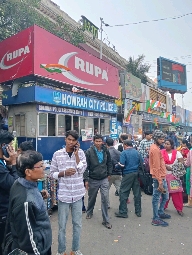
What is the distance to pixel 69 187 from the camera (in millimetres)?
3014

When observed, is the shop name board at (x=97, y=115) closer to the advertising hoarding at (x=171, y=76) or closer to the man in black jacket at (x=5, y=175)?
the man in black jacket at (x=5, y=175)

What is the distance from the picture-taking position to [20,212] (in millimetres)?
1578

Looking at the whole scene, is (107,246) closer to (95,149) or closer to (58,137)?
(95,149)

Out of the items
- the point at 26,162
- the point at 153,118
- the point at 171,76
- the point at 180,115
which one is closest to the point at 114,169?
the point at 26,162

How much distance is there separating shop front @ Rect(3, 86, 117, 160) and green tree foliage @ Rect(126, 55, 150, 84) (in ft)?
49.5

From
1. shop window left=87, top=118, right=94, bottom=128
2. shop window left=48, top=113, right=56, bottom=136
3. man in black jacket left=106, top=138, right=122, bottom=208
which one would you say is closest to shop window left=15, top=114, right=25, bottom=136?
shop window left=48, top=113, right=56, bottom=136

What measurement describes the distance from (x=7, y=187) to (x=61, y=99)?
344 inches

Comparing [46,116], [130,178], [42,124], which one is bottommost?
[130,178]

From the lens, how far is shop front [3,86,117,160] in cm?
956

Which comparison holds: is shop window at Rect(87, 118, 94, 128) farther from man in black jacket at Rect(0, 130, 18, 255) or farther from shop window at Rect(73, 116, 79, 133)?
man in black jacket at Rect(0, 130, 18, 255)

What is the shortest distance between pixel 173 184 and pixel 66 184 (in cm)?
286

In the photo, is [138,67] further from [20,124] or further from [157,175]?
[157,175]

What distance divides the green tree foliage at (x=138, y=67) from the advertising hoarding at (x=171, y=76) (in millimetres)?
5812

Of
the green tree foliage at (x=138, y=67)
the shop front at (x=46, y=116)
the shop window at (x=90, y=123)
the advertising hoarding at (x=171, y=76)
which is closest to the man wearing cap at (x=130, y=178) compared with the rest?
the shop front at (x=46, y=116)
